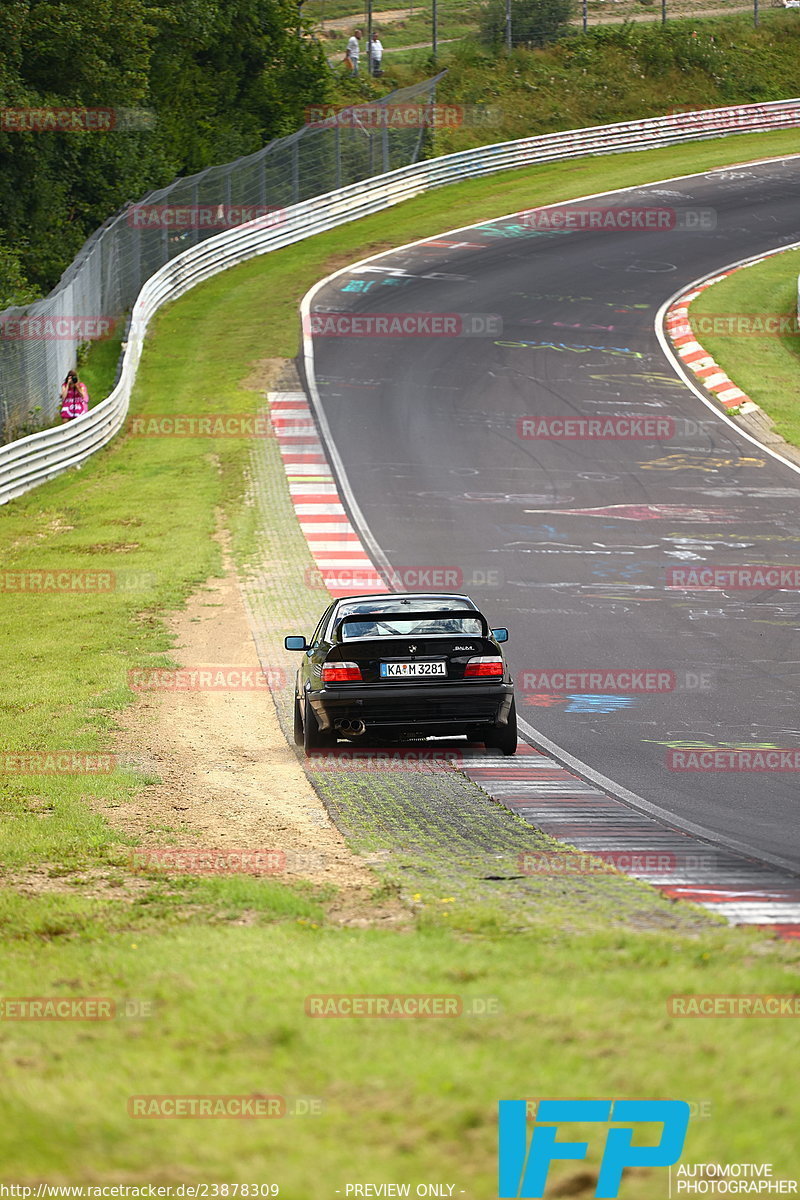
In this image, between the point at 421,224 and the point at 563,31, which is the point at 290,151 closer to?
the point at 421,224

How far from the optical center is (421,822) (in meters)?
9.82

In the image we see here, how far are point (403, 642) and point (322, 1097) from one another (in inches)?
307

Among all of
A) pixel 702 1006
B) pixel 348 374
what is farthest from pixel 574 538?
pixel 702 1006
